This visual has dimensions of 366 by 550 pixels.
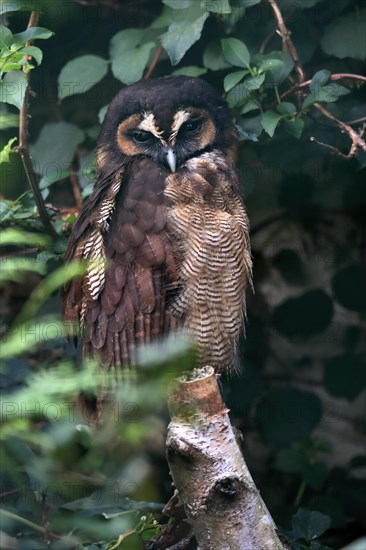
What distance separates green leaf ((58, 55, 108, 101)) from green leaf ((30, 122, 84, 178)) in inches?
9.1

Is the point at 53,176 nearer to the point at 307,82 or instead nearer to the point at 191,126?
the point at 191,126

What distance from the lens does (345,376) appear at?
3822 mm

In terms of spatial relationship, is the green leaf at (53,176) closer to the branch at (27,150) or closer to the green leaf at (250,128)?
the branch at (27,150)

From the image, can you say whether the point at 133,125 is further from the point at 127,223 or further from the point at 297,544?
the point at 297,544

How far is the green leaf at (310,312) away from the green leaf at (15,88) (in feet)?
5.76

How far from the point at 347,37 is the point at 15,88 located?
128cm

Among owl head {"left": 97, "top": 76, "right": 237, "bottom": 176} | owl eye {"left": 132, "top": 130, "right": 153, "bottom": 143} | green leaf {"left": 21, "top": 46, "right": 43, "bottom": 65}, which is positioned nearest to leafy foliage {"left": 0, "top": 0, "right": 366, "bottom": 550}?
green leaf {"left": 21, "top": 46, "right": 43, "bottom": 65}

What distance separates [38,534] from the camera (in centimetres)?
212

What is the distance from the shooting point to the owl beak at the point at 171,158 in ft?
8.61

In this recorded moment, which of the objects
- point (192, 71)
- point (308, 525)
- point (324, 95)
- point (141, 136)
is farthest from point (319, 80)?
point (308, 525)

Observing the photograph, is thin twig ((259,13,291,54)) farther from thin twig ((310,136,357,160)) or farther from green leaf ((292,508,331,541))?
green leaf ((292,508,331,541))

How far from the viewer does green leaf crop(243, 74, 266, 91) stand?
2.79 metres

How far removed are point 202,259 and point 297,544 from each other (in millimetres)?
923

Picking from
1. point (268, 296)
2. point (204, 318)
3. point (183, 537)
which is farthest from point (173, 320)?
point (268, 296)
